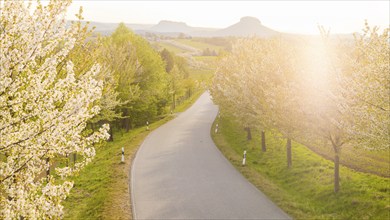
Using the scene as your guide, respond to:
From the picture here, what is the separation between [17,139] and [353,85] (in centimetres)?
1003

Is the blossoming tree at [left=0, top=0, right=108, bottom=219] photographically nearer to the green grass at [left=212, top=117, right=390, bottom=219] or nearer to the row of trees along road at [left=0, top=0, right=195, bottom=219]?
the row of trees along road at [left=0, top=0, right=195, bottom=219]

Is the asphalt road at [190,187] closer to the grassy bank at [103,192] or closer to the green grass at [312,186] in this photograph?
the grassy bank at [103,192]

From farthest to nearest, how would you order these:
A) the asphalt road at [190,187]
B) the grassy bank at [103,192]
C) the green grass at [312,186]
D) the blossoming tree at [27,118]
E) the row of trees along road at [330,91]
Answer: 1. the grassy bank at [103,192]
2. the asphalt road at [190,187]
3. the green grass at [312,186]
4. the row of trees along road at [330,91]
5. the blossoming tree at [27,118]

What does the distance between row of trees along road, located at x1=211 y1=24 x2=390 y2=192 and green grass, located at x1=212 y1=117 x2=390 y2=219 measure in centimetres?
91

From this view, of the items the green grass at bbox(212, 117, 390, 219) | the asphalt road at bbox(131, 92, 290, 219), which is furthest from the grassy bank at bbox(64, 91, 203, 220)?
the green grass at bbox(212, 117, 390, 219)

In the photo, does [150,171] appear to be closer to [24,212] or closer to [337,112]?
[337,112]

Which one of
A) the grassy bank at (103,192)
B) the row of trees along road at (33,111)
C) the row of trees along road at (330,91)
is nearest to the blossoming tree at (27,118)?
the row of trees along road at (33,111)

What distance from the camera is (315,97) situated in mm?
13328

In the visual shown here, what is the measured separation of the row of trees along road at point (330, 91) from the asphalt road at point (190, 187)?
3770 mm

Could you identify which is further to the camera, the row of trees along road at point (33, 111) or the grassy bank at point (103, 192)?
the grassy bank at point (103, 192)

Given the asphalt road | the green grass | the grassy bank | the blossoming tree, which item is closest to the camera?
the blossoming tree

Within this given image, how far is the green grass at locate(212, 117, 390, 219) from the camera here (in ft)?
42.9

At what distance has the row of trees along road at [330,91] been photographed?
32.3 feet

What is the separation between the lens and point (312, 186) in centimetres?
1577
